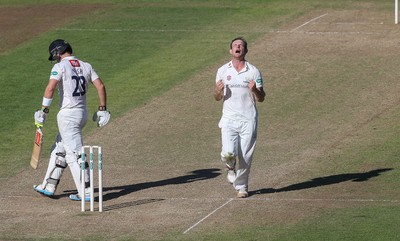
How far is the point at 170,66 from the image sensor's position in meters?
28.2

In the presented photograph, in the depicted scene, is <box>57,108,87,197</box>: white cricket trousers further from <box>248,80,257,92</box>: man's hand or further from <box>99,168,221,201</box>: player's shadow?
<box>248,80,257,92</box>: man's hand

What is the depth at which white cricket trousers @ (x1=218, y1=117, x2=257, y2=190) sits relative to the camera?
18078mm

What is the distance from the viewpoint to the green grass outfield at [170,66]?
16.5m

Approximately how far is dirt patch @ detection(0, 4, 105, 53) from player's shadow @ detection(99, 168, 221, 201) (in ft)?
36.5

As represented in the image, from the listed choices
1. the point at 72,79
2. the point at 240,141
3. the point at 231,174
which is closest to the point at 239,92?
the point at 240,141

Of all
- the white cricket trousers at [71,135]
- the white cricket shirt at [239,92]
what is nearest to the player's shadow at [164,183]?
the white cricket trousers at [71,135]

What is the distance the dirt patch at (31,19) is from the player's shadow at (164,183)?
1113cm

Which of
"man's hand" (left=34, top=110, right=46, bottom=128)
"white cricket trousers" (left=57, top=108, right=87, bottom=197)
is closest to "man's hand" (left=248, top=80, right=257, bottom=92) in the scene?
"white cricket trousers" (left=57, top=108, right=87, bottom=197)

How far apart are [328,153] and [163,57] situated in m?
8.38

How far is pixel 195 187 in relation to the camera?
19156 mm

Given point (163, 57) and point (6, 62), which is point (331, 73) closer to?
point (163, 57)

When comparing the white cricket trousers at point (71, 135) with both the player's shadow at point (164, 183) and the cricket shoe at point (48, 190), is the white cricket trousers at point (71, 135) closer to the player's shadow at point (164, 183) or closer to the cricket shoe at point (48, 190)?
the cricket shoe at point (48, 190)

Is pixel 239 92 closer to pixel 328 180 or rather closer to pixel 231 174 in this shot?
pixel 231 174

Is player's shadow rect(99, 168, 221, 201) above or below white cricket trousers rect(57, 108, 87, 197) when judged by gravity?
below
